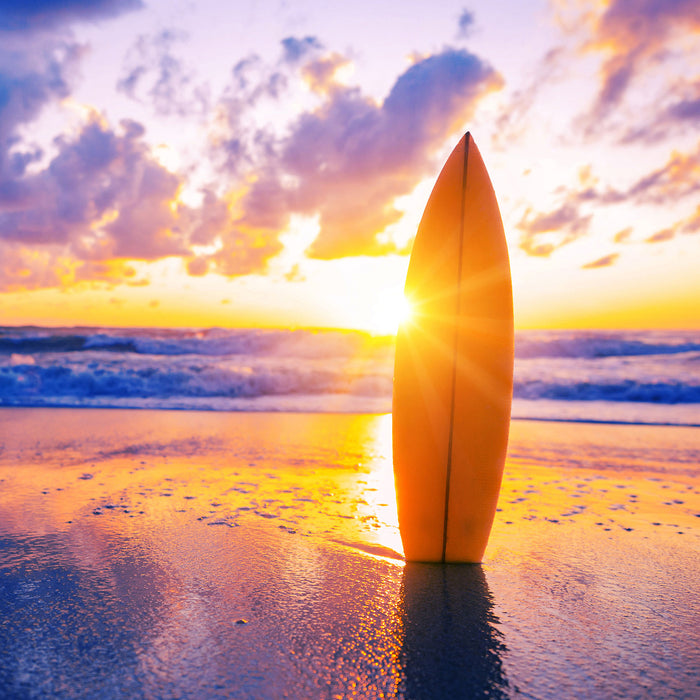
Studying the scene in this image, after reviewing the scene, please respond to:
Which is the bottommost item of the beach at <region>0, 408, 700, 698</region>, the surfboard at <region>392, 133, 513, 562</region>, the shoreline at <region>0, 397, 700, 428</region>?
the shoreline at <region>0, 397, 700, 428</region>

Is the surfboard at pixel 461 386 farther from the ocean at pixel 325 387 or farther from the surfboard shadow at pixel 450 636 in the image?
the ocean at pixel 325 387

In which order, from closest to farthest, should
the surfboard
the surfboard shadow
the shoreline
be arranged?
the surfboard shadow < the surfboard < the shoreline

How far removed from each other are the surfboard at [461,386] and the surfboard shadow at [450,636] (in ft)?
0.70

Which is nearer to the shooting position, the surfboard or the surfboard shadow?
the surfboard shadow

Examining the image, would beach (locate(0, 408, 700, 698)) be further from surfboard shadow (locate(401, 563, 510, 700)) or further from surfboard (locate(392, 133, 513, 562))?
surfboard (locate(392, 133, 513, 562))

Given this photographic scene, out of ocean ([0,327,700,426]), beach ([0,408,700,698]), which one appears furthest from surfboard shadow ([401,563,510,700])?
ocean ([0,327,700,426])

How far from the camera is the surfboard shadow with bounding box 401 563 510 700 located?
5.17 ft

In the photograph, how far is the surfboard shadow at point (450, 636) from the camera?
1.58 m

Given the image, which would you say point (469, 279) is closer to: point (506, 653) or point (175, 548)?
point (506, 653)

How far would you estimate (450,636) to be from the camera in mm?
1875

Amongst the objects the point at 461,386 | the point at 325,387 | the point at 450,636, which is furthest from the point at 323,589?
the point at 325,387

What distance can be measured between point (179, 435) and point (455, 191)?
15.7 ft

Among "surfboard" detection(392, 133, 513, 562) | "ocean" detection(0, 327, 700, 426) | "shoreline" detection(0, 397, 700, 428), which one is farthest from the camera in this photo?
"ocean" detection(0, 327, 700, 426)

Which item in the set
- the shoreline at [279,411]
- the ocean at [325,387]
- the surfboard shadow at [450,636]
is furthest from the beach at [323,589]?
the ocean at [325,387]
